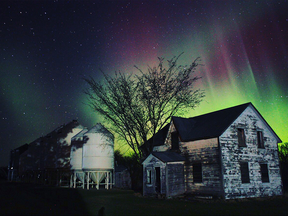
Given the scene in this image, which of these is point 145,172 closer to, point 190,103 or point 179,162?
point 179,162

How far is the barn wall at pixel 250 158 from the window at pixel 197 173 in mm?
2342

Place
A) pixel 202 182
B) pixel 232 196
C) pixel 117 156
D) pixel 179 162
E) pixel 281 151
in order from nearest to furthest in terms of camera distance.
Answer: pixel 232 196 → pixel 202 182 → pixel 179 162 → pixel 281 151 → pixel 117 156

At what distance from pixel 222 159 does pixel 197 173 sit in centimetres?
280

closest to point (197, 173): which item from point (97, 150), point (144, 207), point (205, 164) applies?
point (205, 164)

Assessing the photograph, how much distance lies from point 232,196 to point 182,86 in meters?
11.9

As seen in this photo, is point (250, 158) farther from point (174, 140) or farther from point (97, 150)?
point (97, 150)

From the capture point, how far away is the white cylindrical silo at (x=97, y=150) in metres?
31.8

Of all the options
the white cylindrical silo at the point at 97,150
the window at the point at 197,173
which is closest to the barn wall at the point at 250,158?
the window at the point at 197,173

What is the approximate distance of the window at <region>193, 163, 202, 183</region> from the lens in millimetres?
21283

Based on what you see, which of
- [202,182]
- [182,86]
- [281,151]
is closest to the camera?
[202,182]

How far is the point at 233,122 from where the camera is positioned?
843 inches

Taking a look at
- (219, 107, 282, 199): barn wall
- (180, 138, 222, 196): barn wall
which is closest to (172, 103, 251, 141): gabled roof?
(219, 107, 282, 199): barn wall

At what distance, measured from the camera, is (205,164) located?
2095cm

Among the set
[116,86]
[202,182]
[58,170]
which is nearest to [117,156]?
[58,170]
